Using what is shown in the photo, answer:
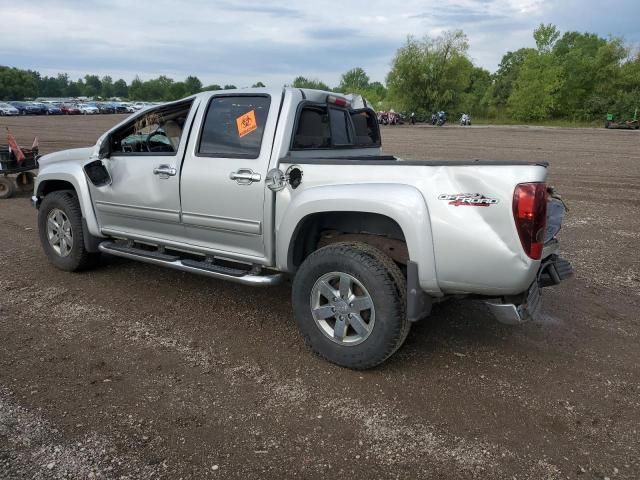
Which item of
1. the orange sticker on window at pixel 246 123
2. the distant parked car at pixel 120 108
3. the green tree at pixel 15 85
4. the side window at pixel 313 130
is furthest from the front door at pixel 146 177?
the green tree at pixel 15 85

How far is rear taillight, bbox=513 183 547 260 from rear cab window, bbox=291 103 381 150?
1.75 meters

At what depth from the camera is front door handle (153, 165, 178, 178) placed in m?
4.19

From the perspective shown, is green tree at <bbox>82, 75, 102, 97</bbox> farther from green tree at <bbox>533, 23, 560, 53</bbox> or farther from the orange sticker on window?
the orange sticker on window

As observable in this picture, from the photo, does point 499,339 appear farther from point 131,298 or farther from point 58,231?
point 58,231

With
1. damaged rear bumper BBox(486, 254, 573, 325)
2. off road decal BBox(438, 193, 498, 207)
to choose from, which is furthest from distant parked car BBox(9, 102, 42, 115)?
damaged rear bumper BBox(486, 254, 573, 325)

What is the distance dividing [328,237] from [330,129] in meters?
1.08

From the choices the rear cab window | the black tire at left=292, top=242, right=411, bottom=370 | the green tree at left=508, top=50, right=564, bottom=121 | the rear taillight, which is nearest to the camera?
the rear taillight

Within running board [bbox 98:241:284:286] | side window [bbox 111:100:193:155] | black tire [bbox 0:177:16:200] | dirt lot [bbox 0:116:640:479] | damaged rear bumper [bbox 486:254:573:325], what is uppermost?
side window [bbox 111:100:193:155]

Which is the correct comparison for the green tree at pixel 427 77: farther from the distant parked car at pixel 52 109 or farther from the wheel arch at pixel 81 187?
the wheel arch at pixel 81 187

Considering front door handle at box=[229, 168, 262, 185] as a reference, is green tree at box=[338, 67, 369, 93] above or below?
above

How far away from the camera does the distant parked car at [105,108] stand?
63.6m

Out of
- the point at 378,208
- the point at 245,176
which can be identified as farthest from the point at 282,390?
the point at 245,176

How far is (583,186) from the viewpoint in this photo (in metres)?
11.4

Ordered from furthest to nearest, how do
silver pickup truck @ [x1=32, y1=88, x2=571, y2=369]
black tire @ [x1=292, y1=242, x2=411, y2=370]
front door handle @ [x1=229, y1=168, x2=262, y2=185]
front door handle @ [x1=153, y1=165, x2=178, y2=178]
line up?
front door handle @ [x1=153, y1=165, x2=178, y2=178], front door handle @ [x1=229, y1=168, x2=262, y2=185], black tire @ [x1=292, y1=242, x2=411, y2=370], silver pickup truck @ [x1=32, y1=88, x2=571, y2=369]
